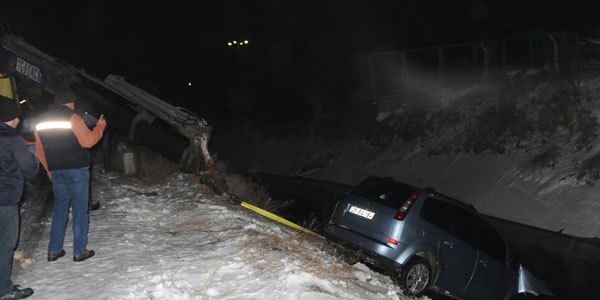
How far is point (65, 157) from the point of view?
16.9 feet

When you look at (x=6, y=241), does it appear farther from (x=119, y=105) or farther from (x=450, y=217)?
(x=119, y=105)

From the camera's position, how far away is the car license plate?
7298 mm

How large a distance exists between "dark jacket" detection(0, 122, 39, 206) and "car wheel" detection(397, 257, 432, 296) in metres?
5.04

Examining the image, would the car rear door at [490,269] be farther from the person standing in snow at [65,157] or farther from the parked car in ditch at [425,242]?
the person standing in snow at [65,157]

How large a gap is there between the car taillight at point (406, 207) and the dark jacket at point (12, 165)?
4840mm

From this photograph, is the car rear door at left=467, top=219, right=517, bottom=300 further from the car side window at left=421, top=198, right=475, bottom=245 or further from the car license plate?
the car license plate

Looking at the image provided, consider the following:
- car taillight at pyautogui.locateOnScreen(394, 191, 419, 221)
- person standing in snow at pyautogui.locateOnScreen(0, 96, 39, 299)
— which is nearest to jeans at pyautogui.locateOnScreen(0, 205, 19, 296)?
person standing in snow at pyautogui.locateOnScreen(0, 96, 39, 299)

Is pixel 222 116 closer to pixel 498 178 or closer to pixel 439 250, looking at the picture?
pixel 498 178

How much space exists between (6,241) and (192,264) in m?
2.07

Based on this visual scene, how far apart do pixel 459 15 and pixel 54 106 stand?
131ft

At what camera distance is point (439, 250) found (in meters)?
7.14

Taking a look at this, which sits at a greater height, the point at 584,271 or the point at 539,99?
the point at 539,99

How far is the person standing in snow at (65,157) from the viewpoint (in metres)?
5.14

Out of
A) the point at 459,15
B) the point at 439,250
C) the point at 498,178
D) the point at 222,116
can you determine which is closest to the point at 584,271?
the point at 439,250
